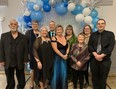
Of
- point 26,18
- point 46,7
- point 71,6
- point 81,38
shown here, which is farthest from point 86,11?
point 26,18

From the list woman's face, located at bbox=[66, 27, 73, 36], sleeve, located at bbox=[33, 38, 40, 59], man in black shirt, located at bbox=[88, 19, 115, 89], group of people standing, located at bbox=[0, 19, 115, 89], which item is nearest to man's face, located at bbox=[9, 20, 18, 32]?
group of people standing, located at bbox=[0, 19, 115, 89]

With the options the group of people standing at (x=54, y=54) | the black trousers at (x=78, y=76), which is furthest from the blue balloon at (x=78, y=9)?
the black trousers at (x=78, y=76)

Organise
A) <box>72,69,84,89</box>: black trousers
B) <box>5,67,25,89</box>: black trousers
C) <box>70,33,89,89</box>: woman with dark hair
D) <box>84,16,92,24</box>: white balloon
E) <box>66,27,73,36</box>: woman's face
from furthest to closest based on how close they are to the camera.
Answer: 1. <box>84,16,92,24</box>: white balloon
2. <box>66,27,73,36</box>: woman's face
3. <box>72,69,84,89</box>: black trousers
4. <box>70,33,89,89</box>: woman with dark hair
5. <box>5,67,25,89</box>: black trousers

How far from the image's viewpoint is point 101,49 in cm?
392

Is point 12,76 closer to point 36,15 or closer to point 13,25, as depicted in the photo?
point 13,25

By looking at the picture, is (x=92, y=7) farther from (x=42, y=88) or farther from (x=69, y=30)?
(x=42, y=88)

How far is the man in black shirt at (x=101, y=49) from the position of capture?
12.7ft

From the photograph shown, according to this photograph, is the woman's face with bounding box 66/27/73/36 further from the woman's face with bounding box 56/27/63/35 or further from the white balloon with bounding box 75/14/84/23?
the woman's face with bounding box 56/27/63/35

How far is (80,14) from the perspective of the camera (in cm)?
466

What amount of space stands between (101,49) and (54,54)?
83 cm

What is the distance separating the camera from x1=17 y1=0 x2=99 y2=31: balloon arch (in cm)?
459

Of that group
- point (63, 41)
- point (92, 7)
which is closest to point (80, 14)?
point (92, 7)

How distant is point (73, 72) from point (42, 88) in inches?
26.3

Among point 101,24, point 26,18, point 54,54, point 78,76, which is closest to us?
point 101,24
